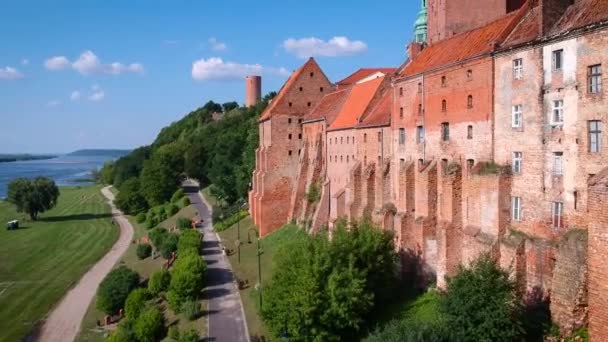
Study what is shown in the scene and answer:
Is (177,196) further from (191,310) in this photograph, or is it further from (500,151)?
(500,151)

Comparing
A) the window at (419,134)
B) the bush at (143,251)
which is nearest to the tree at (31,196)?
the bush at (143,251)

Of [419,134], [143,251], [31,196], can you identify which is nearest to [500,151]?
[419,134]

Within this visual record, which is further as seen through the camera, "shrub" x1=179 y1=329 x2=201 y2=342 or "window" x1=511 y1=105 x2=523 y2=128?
"shrub" x1=179 y1=329 x2=201 y2=342

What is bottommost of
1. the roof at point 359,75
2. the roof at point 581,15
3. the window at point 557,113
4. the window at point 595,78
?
the window at point 557,113

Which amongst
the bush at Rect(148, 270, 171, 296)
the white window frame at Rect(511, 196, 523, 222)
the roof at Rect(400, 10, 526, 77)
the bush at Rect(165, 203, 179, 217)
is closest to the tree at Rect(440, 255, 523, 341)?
the white window frame at Rect(511, 196, 523, 222)

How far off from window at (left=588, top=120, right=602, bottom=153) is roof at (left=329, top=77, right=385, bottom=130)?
73.4ft

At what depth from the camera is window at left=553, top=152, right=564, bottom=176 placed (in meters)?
22.4

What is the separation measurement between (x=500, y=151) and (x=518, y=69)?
3.53 meters

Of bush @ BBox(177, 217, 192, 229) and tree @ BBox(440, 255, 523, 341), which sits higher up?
tree @ BBox(440, 255, 523, 341)

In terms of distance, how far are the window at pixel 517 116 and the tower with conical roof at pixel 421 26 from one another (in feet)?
90.4

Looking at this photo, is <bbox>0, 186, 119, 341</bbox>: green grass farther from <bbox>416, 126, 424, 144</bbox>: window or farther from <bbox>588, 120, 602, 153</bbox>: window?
<bbox>588, 120, 602, 153</bbox>: window

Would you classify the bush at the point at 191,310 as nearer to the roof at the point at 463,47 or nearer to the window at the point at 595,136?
the roof at the point at 463,47

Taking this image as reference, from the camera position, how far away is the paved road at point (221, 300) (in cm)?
3370

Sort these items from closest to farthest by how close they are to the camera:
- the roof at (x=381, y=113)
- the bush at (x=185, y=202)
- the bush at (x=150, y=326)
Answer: the bush at (x=150, y=326), the roof at (x=381, y=113), the bush at (x=185, y=202)
